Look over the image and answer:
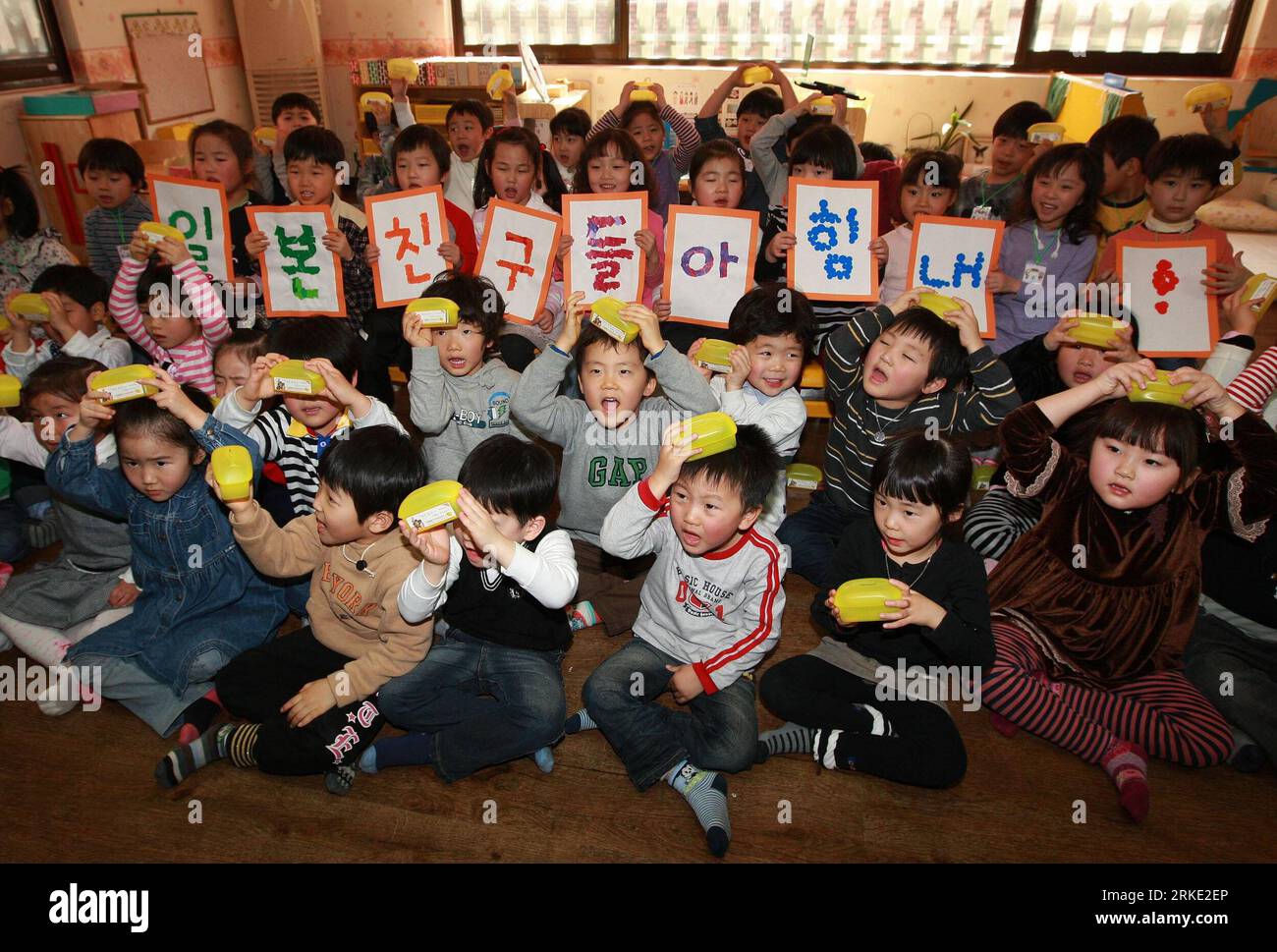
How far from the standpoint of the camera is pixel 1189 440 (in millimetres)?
1908

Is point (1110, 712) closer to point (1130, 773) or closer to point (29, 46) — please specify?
point (1130, 773)

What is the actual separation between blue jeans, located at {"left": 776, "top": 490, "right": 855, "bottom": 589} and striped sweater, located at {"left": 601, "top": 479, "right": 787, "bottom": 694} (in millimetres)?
586

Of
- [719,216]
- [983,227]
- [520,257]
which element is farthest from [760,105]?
[520,257]

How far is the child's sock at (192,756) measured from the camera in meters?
1.92

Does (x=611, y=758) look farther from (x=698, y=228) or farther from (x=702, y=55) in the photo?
(x=702, y=55)

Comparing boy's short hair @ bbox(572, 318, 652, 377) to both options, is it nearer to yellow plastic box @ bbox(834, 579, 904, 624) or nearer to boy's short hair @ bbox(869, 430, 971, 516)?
boy's short hair @ bbox(869, 430, 971, 516)

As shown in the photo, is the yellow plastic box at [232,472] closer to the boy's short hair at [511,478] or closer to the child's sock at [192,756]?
the boy's short hair at [511,478]

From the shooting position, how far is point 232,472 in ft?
6.12

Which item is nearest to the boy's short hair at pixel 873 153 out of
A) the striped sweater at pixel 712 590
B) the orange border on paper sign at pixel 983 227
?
the orange border on paper sign at pixel 983 227

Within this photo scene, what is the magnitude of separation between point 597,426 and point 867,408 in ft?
2.91

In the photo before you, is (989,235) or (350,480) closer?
(350,480)

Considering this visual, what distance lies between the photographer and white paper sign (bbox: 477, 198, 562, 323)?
2973 millimetres

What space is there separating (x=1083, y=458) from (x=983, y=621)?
0.59 meters

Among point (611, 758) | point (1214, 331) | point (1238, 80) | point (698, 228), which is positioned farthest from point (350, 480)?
point (1238, 80)
